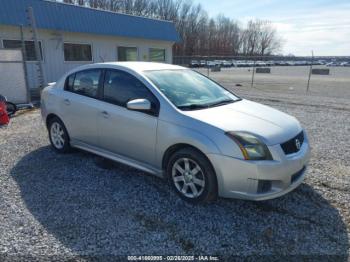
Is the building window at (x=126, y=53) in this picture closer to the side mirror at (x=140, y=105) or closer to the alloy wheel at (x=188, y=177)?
the side mirror at (x=140, y=105)

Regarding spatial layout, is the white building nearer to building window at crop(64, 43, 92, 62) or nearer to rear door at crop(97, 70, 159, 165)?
building window at crop(64, 43, 92, 62)

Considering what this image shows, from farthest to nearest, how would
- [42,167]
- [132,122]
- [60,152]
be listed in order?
[60,152], [42,167], [132,122]

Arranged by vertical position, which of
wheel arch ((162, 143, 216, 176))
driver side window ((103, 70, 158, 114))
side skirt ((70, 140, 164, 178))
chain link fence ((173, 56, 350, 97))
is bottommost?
chain link fence ((173, 56, 350, 97))

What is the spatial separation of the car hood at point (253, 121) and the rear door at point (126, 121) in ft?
1.81

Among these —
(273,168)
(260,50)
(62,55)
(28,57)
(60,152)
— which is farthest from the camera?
(260,50)

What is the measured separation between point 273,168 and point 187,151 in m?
0.94

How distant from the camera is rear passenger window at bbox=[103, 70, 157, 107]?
367 centimetres

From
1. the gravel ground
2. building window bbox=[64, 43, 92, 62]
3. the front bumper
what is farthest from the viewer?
building window bbox=[64, 43, 92, 62]

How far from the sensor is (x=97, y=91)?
4180mm

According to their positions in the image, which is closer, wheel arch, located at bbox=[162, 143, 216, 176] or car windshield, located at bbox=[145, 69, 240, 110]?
wheel arch, located at bbox=[162, 143, 216, 176]

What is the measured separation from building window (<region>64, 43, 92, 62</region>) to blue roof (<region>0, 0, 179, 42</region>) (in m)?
0.87

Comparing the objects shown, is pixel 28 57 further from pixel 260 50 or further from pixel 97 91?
pixel 260 50

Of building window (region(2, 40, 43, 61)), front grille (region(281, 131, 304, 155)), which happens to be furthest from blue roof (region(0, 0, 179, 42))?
front grille (region(281, 131, 304, 155))

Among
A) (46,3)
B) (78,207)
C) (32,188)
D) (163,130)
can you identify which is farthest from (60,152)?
(46,3)
